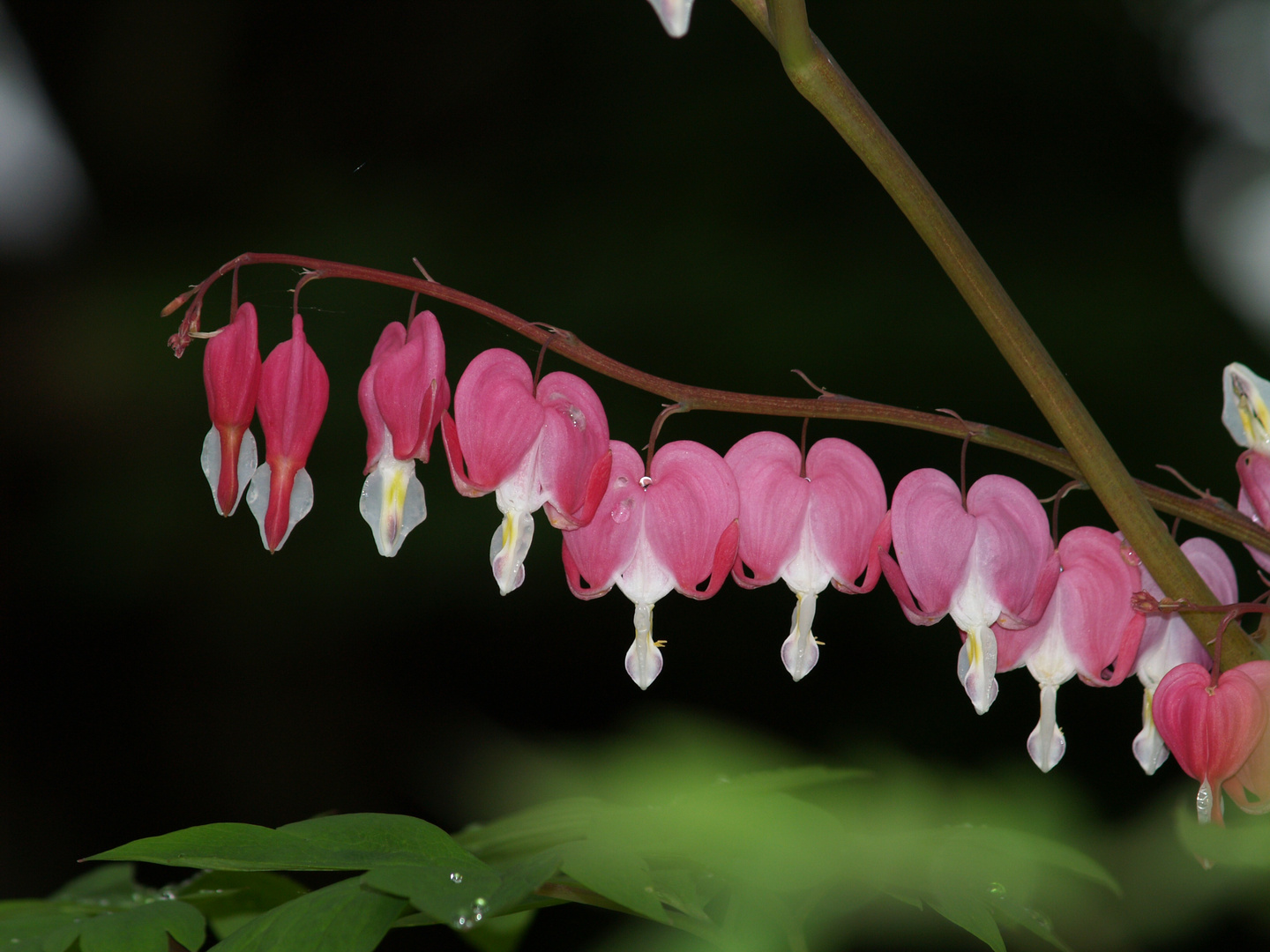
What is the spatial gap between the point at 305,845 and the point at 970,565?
44 centimetres

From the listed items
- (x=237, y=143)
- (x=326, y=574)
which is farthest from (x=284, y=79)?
(x=326, y=574)

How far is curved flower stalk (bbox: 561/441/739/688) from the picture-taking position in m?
0.73

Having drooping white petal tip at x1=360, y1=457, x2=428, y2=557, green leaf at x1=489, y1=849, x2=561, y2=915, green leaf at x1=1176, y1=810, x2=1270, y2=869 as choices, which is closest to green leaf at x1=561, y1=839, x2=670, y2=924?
green leaf at x1=489, y1=849, x2=561, y2=915

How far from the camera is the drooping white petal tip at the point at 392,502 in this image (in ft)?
2.21

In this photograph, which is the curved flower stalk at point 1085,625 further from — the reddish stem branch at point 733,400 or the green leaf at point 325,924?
the green leaf at point 325,924

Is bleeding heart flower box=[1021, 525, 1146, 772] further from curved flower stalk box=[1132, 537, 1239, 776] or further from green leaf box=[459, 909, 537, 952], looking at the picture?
green leaf box=[459, 909, 537, 952]

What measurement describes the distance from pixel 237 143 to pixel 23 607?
4.77ft

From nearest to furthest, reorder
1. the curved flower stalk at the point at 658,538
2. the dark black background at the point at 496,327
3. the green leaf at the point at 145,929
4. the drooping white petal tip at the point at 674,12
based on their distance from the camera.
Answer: the drooping white petal tip at the point at 674,12
the green leaf at the point at 145,929
the curved flower stalk at the point at 658,538
the dark black background at the point at 496,327

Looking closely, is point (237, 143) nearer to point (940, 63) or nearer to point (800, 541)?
point (940, 63)

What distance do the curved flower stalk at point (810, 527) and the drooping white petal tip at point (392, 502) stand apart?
0.22m

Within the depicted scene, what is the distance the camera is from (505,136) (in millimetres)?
3129

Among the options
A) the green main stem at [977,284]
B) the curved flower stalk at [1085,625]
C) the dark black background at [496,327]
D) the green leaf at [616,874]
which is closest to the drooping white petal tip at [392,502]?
the green leaf at [616,874]

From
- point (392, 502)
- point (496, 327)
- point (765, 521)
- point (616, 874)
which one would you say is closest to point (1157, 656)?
point (765, 521)

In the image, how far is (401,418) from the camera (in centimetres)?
67
